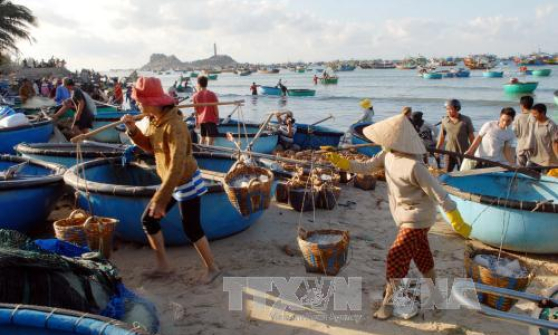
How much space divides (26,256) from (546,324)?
3.24 metres

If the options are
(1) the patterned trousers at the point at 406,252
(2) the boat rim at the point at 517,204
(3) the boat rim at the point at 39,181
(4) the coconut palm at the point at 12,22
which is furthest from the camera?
(4) the coconut palm at the point at 12,22

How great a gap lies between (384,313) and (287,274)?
1.18 meters

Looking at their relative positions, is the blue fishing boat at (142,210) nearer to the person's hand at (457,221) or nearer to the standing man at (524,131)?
the person's hand at (457,221)

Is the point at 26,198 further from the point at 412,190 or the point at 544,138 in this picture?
the point at 544,138

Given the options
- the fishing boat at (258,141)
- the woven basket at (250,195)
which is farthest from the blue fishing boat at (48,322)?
the fishing boat at (258,141)

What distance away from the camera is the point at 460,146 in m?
7.20

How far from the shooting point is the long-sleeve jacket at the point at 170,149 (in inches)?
146

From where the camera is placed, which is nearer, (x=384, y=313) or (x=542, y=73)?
(x=384, y=313)

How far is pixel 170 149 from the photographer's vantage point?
375 centimetres

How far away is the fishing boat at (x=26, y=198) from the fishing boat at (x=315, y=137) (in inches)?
298

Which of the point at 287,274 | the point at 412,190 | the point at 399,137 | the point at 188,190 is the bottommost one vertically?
the point at 287,274

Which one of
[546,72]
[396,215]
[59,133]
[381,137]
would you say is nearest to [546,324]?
[396,215]

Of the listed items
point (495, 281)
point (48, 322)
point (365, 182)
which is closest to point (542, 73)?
point (365, 182)

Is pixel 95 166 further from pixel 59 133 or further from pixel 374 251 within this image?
pixel 59 133
